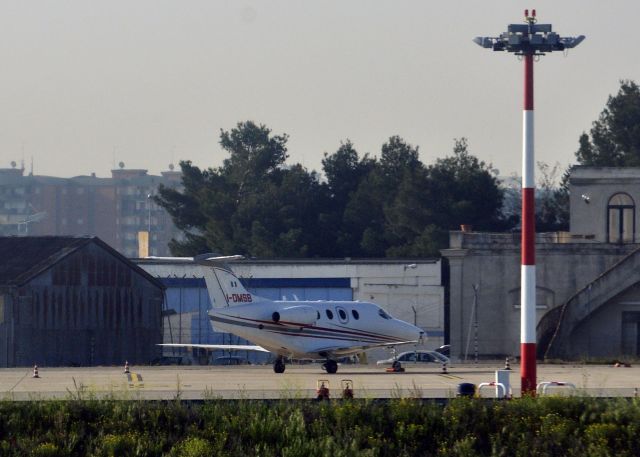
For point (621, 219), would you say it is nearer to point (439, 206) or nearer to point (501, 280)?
point (501, 280)

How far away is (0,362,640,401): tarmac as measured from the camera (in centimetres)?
3431

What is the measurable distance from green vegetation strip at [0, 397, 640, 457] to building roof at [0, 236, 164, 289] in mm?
41540

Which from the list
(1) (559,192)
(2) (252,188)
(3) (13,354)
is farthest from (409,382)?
(2) (252,188)

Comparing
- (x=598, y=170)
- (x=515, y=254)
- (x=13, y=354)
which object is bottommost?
(x=13, y=354)

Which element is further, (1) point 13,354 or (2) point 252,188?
(2) point 252,188

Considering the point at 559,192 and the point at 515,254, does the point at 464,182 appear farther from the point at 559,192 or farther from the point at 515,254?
the point at 515,254

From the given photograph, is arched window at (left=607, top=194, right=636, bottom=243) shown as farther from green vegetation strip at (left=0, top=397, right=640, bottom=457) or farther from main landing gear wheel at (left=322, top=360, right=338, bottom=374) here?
green vegetation strip at (left=0, top=397, right=640, bottom=457)

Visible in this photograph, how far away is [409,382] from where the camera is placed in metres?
44.0

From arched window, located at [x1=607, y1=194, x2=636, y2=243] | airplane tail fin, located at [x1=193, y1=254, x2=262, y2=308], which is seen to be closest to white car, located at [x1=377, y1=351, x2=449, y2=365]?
arched window, located at [x1=607, y1=194, x2=636, y2=243]

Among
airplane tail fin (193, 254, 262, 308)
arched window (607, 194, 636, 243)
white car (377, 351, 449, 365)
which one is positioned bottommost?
white car (377, 351, 449, 365)

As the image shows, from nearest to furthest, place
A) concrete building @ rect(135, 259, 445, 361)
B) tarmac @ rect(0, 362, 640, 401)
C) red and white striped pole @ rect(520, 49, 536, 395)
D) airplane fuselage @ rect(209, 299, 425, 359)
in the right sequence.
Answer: red and white striped pole @ rect(520, 49, 536, 395)
tarmac @ rect(0, 362, 640, 401)
airplane fuselage @ rect(209, 299, 425, 359)
concrete building @ rect(135, 259, 445, 361)

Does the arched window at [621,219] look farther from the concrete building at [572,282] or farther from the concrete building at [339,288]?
the concrete building at [339,288]

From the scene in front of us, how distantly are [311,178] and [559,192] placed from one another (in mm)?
23095

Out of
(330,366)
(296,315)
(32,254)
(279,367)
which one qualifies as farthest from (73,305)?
(296,315)
